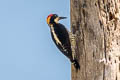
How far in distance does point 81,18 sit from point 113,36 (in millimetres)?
468

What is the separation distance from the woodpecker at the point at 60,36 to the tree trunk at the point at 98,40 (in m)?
0.19

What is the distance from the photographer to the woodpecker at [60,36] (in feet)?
13.4

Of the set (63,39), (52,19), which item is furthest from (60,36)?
(52,19)

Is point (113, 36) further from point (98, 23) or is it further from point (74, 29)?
point (74, 29)


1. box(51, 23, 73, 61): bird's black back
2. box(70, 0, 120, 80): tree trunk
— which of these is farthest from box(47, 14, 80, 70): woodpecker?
box(70, 0, 120, 80): tree trunk

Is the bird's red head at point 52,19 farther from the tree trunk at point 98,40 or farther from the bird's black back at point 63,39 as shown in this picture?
the tree trunk at point 98,40

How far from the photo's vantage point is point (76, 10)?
12.8 feet

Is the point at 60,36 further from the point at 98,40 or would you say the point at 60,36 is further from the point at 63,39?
the point at 98,40

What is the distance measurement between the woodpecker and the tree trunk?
7.5 inches

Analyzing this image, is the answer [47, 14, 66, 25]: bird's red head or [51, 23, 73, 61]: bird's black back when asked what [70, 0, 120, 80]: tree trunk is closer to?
[51, 23, 73, 61]: bird's black back

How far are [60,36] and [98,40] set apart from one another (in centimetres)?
102

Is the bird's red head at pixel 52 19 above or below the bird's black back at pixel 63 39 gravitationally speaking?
above

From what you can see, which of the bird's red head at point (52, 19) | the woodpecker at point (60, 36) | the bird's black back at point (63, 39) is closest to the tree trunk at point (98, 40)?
the woodpecker at point (60, 36)

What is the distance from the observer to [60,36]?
451cm
